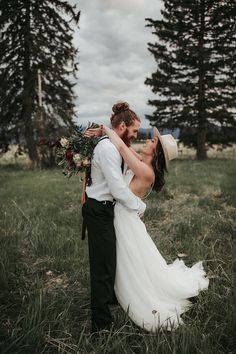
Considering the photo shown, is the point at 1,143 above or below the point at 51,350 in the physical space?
above

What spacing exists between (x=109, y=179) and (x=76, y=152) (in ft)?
1.50

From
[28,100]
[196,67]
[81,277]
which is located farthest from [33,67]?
[81,277]

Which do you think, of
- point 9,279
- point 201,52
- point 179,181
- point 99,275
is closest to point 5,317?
point 9,279

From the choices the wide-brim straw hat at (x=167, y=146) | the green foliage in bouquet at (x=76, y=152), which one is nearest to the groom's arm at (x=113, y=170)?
the green foliage in bouquet at (x=76, y=152)

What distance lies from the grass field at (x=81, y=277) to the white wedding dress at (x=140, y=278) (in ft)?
0.48

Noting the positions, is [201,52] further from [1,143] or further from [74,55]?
[1,143]

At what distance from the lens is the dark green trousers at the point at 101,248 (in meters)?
3.43

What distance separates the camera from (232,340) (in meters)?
3.52

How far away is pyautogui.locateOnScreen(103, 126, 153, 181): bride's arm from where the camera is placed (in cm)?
332

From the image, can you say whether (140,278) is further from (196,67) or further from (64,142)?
(196,67)

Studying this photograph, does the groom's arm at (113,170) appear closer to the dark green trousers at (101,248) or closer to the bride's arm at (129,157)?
the bride's arm at (129,157)

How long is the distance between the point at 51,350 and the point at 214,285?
6.40ft

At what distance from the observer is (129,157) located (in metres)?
3.36

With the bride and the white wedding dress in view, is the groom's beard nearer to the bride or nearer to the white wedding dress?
the bride
